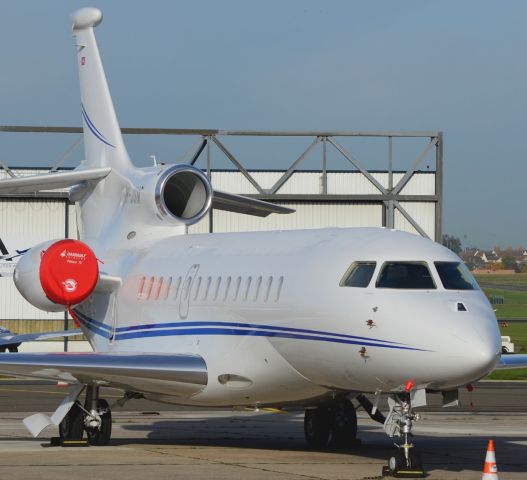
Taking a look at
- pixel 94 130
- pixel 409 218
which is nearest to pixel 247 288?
pixel 94 130

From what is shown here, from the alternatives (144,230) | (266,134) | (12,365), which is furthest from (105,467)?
(266,134)

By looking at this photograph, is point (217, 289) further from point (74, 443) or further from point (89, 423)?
point (74, 443)

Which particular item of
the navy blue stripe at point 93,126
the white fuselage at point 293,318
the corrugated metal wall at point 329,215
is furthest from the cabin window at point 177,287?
the corrugated metal wall at point 329,215

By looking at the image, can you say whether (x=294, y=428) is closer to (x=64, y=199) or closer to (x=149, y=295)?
(x=149, y=295)

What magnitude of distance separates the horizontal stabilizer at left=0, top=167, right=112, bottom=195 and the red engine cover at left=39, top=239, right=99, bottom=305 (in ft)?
5.48

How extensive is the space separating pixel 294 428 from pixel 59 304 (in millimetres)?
5351

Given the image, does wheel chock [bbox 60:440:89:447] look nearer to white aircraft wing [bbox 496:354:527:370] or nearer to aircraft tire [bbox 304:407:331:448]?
aircraft tire [bbox 304:407:331:448]

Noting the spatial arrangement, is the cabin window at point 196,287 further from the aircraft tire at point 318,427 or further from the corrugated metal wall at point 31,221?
the corrugated metal wall at point 31,221

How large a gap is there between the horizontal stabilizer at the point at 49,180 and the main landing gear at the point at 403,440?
928 centimetres

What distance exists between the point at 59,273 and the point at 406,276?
7.56 meters

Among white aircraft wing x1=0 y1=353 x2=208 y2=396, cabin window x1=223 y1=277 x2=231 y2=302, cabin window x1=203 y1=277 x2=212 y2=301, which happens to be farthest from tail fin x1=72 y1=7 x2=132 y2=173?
white aircraft wing x1=0 y1=353 x2=208 y2=396

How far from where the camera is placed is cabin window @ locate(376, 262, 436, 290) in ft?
54.9

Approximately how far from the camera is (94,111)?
26.2 meters

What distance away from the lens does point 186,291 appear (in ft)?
68.8
